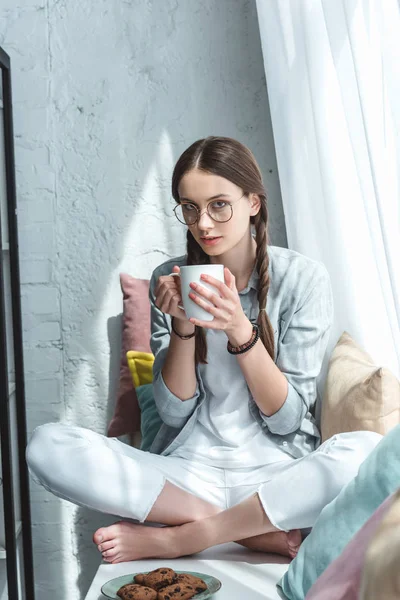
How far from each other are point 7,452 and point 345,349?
3.10 feet

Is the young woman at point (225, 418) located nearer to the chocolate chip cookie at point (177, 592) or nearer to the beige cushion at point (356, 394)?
the beige cushion at point (356, 394)

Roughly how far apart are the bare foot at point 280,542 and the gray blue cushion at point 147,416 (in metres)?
0.42

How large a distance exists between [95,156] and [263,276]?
0.81 metres

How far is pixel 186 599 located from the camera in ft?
4.39

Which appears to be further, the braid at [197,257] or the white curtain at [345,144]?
the braid at [197,257]

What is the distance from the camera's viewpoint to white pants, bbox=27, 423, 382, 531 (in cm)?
158

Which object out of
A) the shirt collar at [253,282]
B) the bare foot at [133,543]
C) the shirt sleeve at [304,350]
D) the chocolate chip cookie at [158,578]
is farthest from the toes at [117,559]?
the shirt collar at [253,282]

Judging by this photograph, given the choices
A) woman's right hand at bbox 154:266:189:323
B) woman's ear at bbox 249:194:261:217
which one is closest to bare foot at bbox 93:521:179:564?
woman's right hand at bbox 154:266:189:323

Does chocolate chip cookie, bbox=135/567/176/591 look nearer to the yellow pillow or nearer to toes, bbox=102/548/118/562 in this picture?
toes, bbox=102/548/118/562

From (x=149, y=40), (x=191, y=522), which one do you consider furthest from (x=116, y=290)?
(x=191, y=522)

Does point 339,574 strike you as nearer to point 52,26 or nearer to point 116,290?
point 116,290

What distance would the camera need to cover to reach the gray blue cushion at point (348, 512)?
1.14 metres

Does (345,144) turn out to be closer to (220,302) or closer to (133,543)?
(220,302)

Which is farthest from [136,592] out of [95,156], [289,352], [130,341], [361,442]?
[95,156]
